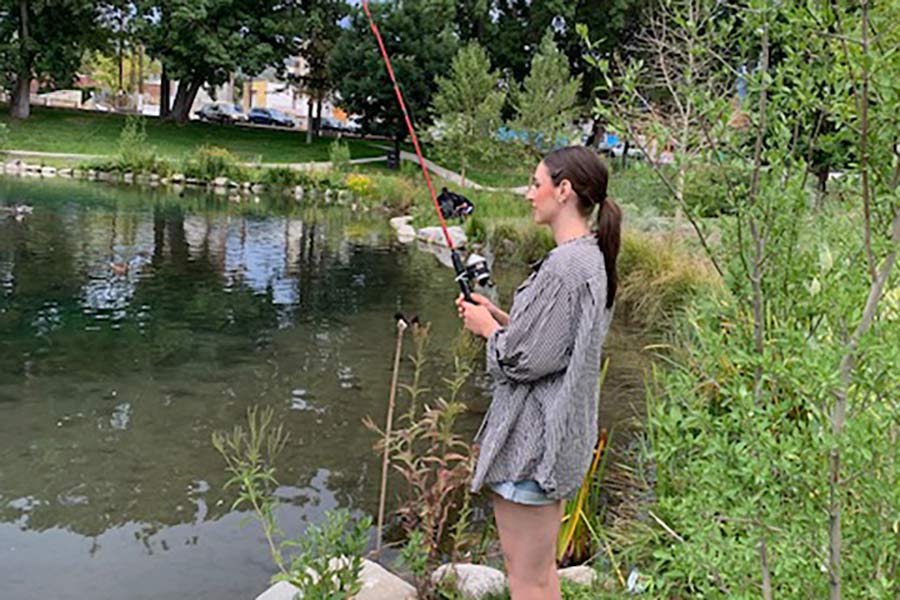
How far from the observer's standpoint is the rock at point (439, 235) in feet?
50.9

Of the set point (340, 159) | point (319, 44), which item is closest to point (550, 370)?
point (340, 159)

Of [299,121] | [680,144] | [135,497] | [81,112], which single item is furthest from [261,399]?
[299,121]

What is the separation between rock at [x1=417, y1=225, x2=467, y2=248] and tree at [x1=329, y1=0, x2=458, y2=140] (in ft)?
46.2

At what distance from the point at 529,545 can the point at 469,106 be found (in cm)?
2463

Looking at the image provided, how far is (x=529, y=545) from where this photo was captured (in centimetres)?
231

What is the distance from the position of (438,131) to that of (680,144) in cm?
2599

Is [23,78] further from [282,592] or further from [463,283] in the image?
[463,283]

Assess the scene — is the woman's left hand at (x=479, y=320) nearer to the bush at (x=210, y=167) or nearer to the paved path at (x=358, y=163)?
the paved path at (x=358, y=163)

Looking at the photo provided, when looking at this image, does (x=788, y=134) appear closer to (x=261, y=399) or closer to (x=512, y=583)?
(x=512, y=583)

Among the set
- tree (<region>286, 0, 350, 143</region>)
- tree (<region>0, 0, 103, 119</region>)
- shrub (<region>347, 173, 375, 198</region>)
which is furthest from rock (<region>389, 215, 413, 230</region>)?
tree (<region>0, 0, 103, 119</region>)

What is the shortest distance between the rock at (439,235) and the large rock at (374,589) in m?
12.1

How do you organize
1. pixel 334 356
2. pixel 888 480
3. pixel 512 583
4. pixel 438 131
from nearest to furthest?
pixel 888 480
pixel 512 583
pixel 334 356
pixel 438 131

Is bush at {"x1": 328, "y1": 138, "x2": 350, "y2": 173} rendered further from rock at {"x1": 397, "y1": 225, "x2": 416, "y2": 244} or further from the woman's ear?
the woman's ear

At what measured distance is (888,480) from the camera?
173 centimetres
